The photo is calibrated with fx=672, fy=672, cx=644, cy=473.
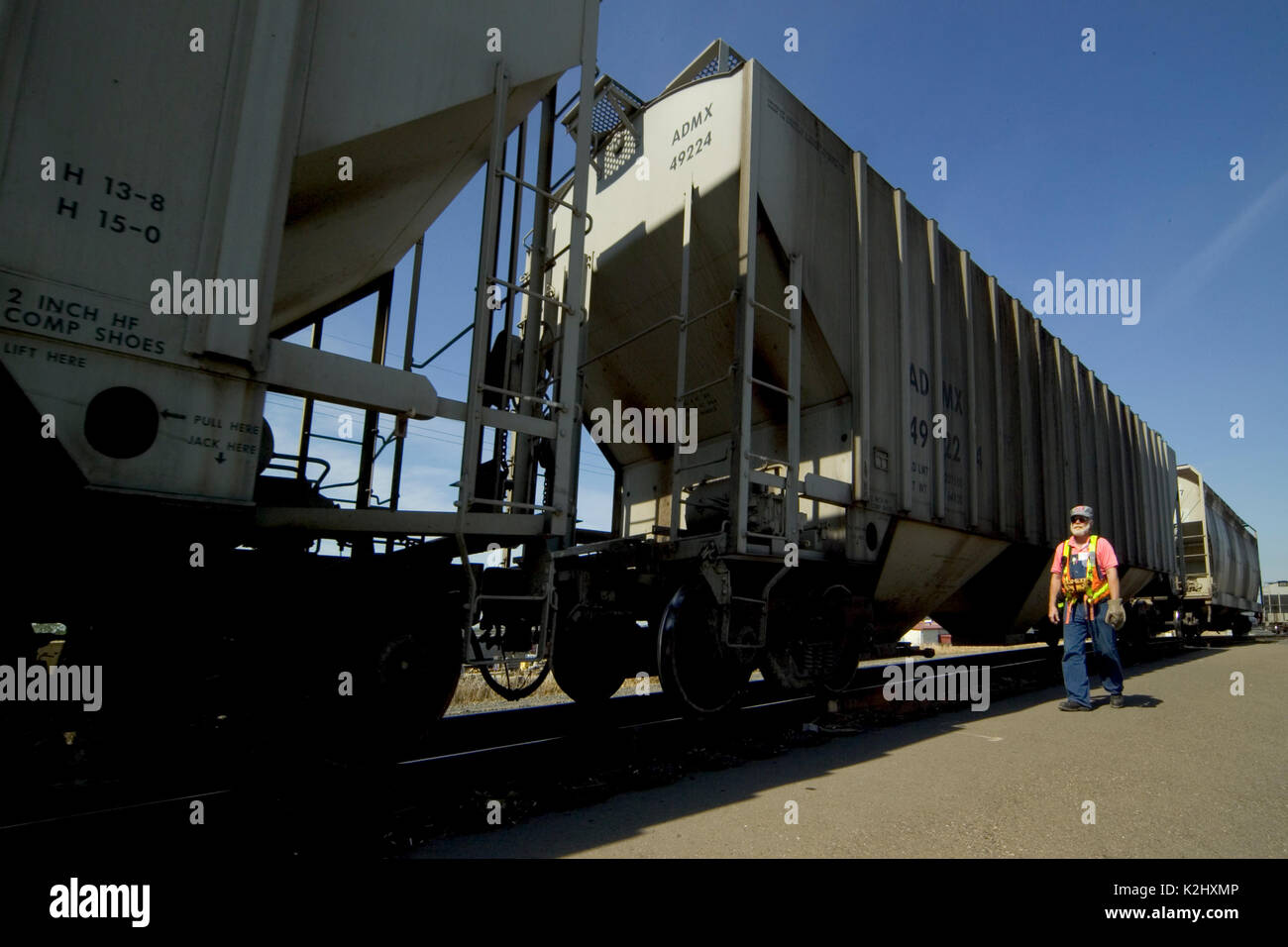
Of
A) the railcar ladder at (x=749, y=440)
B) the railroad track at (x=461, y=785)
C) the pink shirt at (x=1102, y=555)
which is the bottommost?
the railroad track at (x=461, y=785)

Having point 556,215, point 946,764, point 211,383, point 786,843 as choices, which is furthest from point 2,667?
point 556,215

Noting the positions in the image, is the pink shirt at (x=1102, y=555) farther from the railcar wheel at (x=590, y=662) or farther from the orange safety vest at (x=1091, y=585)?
the railcar wheel at (x=590, y=662)

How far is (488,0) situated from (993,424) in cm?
703

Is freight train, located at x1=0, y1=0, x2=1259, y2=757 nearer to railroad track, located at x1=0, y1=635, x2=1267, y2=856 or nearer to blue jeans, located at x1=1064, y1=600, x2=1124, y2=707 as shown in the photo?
railroad track, located at x1=0, y1=635, x2=1267, y2=856

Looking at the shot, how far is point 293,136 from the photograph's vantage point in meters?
3.01

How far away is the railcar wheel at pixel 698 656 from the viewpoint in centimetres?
467

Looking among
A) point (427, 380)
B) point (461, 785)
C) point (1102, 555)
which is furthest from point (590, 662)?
point (1102, 555)

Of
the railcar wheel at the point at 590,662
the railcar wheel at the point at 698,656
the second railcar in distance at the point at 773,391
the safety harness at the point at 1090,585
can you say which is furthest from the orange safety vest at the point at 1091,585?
the railcar wheel at the point at 590,662

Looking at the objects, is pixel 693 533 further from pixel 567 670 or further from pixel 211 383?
pixel 211 383

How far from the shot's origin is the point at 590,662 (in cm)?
551

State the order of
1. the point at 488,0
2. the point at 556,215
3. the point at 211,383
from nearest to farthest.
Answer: the point at 211,383
the point at 488,0
the point at 556,215

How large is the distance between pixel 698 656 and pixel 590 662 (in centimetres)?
106

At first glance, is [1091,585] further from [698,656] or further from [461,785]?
[461,785]

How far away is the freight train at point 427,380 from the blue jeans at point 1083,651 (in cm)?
138
